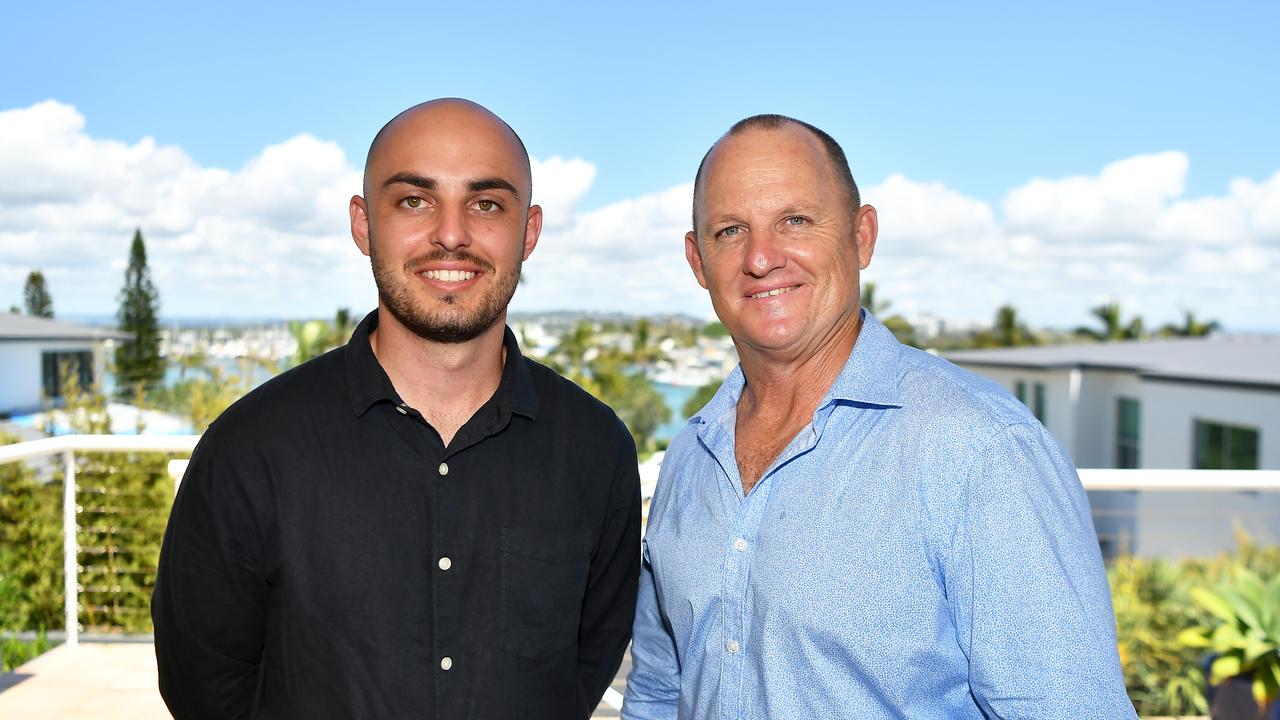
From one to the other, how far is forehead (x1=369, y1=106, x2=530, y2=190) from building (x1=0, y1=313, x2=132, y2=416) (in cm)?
4336

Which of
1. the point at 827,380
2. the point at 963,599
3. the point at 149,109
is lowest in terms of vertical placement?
the point at 963,599

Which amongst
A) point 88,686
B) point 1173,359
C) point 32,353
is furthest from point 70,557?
point 32,353

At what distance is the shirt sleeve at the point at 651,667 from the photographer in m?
1.64

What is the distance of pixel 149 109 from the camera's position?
74.4 metres

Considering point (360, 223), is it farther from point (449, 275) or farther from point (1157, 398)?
point (1157, 398)

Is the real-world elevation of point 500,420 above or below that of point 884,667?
above

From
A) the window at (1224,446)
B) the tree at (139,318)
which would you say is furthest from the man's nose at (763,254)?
the tree at (139,318)

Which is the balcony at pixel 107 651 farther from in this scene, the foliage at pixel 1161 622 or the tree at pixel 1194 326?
the tree at pixel 1194 326

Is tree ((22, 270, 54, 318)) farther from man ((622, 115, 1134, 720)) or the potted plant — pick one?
man ((622, 115, 1134, 720))

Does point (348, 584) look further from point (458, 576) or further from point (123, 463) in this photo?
point (123, 463)

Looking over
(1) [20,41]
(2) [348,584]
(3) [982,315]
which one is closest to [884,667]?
(2) [348,584]

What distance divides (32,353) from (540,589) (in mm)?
47389

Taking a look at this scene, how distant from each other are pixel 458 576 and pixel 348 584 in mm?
167

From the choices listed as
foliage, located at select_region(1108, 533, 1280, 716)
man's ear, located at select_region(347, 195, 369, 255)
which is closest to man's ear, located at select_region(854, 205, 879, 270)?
man's ear, located at select_region(347, 195, 369, 255)
